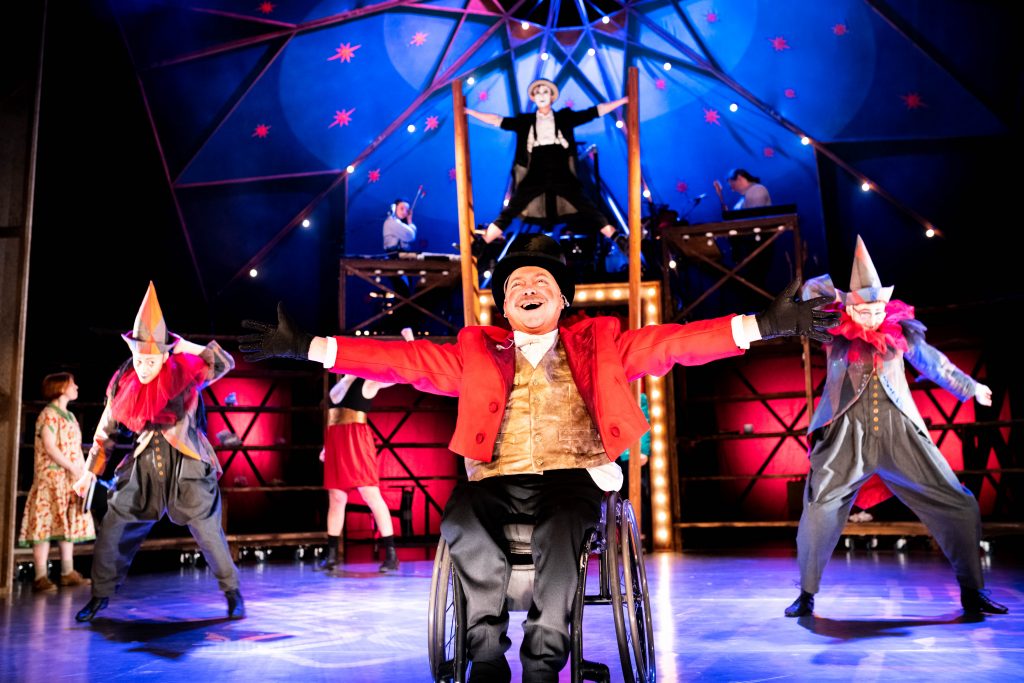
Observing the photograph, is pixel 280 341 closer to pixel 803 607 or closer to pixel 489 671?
pixel 489 671

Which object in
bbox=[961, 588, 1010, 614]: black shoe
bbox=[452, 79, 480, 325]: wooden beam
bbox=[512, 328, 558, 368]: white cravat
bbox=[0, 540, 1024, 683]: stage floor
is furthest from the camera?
bbox=[452, 79, 480, 325]: wooden beam

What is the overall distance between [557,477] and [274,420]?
866cm

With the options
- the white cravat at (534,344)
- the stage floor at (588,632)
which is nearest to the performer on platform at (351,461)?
the stage floor at (588,632)

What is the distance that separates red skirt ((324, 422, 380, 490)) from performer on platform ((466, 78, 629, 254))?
1.94m

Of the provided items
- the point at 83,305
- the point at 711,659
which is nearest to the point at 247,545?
the point at 83,305

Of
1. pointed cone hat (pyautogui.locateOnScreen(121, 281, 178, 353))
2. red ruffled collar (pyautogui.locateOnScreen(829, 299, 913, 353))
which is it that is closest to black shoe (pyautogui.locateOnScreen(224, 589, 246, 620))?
pointed cone hat (pyautogui.locateOnScreen(121, 281, 178, 353))

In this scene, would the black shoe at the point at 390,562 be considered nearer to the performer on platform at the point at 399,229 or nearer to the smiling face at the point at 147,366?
the smiling face at the point at 147,366

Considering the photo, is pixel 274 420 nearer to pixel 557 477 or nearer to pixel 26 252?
pixel 26 252

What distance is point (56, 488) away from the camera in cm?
689

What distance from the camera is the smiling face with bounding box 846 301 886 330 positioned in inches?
177

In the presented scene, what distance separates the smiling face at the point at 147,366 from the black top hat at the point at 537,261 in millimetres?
2427

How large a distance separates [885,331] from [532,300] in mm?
2318

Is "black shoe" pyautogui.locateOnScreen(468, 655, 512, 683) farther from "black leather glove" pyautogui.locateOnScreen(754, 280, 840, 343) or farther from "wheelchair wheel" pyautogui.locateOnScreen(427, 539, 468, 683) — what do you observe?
"black leather glove" pyautogui.locateOnScreen(754, 280, 840, 343)

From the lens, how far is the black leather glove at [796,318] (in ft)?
8.95
